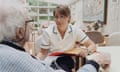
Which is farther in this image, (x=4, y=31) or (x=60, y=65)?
(x=60, y=65)

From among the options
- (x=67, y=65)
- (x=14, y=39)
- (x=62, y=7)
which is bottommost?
(x=67, y=65)

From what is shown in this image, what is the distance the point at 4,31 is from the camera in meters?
1.10

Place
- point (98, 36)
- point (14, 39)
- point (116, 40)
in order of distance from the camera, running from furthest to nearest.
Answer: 1. point (98, 36)
2. point (116, 40)
3. point (14, 39)

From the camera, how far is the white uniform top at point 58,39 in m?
2.27

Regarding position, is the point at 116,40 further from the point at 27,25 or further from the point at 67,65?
the point at 27,25

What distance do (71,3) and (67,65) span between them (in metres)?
3.21

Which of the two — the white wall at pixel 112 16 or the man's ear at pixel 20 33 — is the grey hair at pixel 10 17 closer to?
the man's ear at pixel 20 33

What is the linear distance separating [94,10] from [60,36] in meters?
2.38

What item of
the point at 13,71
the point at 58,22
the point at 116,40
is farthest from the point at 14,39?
the point at 116,40

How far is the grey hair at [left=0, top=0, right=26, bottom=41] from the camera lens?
3.55 feet

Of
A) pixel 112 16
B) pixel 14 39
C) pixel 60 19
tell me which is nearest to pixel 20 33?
pixel 14 39

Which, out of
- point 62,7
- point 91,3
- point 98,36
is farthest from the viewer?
point 91,3

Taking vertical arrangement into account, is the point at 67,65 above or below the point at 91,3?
below

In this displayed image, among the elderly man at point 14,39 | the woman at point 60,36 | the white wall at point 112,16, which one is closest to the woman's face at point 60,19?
the woman at point 60,36
